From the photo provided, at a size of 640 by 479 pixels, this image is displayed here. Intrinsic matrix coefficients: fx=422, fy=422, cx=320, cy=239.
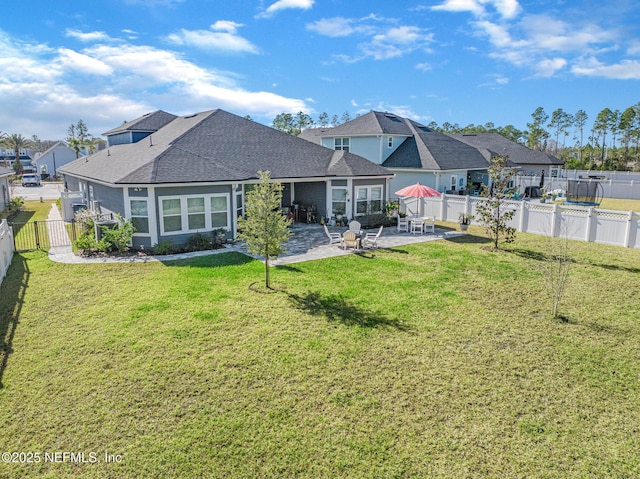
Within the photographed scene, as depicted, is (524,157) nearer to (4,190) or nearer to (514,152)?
(514,152)

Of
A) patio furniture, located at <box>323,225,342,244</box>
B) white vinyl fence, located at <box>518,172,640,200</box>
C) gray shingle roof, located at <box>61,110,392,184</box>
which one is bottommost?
Answer: patio furniture, located at <box>323,225,342,244</box>

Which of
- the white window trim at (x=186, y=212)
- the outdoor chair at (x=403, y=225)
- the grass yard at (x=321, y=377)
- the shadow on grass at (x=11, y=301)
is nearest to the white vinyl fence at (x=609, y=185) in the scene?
the outdoor chair at (x=403, y=225)

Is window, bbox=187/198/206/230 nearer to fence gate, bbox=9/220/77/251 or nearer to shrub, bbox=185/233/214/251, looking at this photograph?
shrub, bbox=185/233/214/251

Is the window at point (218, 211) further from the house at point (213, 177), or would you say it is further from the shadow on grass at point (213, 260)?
the shadow on grass at point (213, 260)

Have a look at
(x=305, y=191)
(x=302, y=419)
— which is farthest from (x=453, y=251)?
(x=302, y=419)

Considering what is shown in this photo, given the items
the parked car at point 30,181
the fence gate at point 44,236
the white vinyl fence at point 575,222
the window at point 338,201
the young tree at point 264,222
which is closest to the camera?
the young tree at point 264,222

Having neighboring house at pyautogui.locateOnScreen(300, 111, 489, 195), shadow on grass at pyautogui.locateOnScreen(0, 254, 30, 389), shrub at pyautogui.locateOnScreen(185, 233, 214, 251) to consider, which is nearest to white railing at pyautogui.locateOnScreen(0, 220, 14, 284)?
shadow on grass at pyautogui.locateOnScreen(0, 254, 30, 389)
